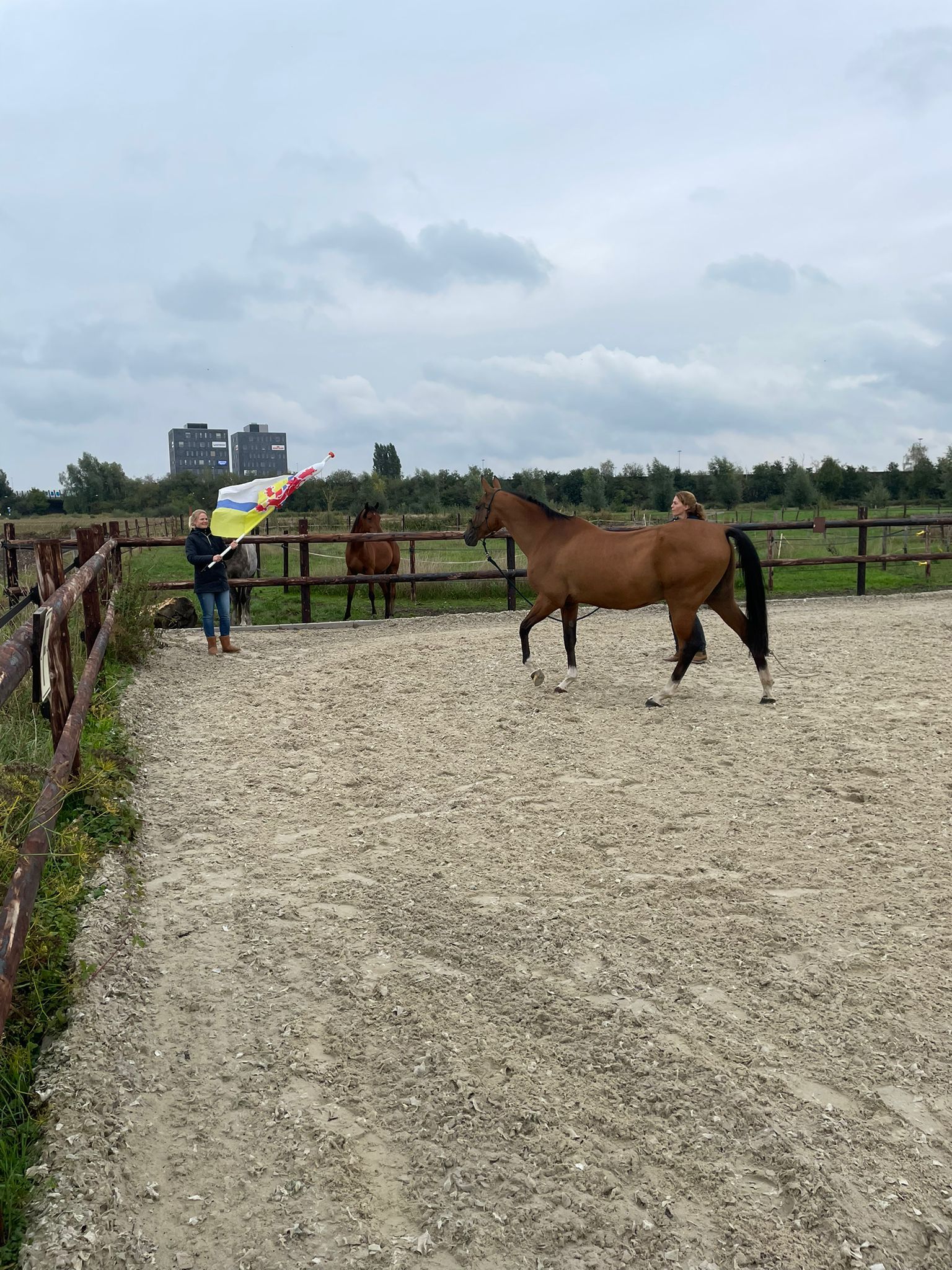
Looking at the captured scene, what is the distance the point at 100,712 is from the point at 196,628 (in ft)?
15.4

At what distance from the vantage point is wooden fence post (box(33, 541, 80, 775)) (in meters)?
4.06

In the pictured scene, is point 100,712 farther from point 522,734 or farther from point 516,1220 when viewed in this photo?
point 516,1220

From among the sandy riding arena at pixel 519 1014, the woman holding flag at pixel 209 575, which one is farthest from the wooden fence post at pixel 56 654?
the woman holding flag at pixel 209 575

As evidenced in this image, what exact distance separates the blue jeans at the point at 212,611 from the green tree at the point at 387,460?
64032mm

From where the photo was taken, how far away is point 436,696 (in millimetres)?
6734

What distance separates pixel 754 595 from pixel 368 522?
6775 mm

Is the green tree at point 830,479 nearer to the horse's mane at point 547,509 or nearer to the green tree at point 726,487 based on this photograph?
the green tree at point 726,487

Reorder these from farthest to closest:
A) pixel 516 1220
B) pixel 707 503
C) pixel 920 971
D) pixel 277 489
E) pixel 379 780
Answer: pixel 707 503, pixel 277 489, pixel 379 780, pixel 920 971, pixel 516 1220

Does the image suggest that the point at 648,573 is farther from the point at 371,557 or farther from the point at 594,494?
the point at 594,494

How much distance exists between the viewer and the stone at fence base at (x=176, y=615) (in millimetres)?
10719

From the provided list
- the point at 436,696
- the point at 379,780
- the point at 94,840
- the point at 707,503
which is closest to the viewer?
the point at 94,840

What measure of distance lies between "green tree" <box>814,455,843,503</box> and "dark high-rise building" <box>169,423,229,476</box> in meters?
98.1

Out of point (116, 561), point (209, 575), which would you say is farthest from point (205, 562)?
point (116, 561)

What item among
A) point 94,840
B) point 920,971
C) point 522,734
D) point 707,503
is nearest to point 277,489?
point 522,734
